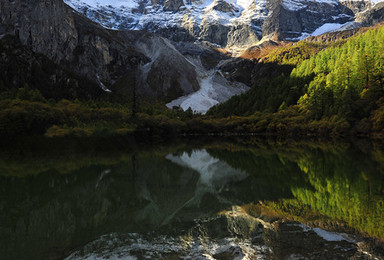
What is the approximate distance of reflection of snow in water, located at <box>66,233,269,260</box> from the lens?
5562 mm

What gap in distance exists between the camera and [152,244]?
243 inches

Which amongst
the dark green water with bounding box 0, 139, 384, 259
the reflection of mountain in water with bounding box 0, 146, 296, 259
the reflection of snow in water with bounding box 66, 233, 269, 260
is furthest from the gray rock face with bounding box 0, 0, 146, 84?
the reflection of snow in water with bounding box 66, 233, 269, 260

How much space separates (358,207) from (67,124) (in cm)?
7297

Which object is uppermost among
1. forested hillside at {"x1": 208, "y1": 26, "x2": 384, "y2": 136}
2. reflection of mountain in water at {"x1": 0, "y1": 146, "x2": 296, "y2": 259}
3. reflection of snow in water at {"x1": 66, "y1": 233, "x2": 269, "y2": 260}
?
forested hillside at {"x1": 208, "y1": 26, "x2": 384, "y2": 136}

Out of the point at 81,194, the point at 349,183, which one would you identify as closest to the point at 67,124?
the point at 81,194

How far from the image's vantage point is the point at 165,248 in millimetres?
5930

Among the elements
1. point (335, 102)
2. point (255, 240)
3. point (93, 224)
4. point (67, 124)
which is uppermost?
Result: point (335, 102)

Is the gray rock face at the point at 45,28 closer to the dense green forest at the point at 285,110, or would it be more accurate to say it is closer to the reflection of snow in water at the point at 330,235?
the dense green forest at the point at 285,110

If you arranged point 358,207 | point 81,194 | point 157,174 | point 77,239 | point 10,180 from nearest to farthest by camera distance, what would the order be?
1. point 77,239
2. point 358,207
3. point 81,194
4. point 10,180
5. point 157,174

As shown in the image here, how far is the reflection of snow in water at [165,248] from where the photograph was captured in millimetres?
5562

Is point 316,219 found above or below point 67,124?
above

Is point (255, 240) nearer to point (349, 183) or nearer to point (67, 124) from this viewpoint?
point (349, 183)

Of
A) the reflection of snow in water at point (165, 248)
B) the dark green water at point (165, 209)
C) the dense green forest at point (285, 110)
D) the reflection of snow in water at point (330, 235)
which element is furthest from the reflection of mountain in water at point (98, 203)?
the dense green forest at point (285, 110)

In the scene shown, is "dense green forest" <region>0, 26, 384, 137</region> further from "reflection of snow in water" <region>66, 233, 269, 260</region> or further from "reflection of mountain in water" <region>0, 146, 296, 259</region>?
"reflection of snow in water" <region>66, 233, 269, 260</region>
